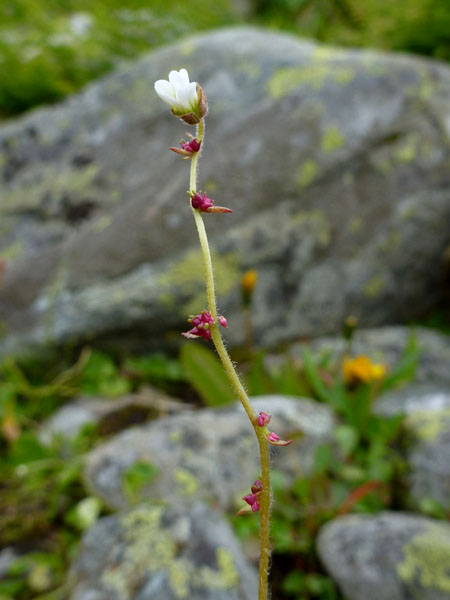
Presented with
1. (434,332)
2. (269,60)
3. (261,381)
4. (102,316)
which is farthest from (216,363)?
(269,60)

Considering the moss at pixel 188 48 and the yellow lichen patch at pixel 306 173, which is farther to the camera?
the moss at pixel 188 48

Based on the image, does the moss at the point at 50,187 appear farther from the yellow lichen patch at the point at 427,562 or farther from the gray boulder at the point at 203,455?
the yellow lichen patch at the point at 427,562

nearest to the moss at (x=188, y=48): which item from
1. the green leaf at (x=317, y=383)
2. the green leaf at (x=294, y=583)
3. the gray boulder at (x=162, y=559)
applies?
the green leaf at (x=317, y=383)

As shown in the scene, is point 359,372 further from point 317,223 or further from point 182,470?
point 317,223

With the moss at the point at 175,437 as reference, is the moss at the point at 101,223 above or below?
above

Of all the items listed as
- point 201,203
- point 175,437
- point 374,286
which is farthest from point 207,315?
point 374,286

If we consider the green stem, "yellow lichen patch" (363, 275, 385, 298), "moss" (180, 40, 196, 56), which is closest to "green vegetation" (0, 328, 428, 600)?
"yellow lichen patch" (363, 275, 385, 298)

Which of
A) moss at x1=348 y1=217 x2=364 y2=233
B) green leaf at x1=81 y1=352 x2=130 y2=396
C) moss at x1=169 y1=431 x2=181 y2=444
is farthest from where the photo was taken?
moss at x1=348 y1=217 x2=364 y2=233

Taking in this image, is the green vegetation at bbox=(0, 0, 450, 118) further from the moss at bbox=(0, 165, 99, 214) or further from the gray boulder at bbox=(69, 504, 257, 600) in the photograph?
the gray boulder at bbox=(69, 504, 257, 600)

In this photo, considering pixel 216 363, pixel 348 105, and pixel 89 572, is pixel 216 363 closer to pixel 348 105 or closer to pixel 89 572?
pixel 89 572
